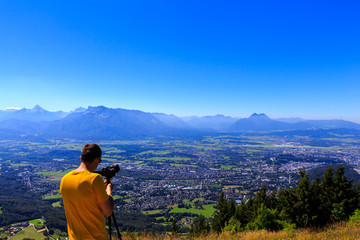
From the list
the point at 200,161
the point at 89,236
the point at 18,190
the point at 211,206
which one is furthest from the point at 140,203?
the point at 200,161

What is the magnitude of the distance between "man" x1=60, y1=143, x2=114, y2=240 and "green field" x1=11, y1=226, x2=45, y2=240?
97.0ft

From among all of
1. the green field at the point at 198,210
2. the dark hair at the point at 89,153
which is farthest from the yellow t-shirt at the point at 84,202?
the green field at the point at 198,210

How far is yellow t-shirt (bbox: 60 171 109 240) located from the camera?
2.01 meters

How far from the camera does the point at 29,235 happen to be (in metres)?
24.9

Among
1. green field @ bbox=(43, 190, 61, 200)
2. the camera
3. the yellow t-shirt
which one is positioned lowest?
green field @ bbox=(43, 190, 61, 200)

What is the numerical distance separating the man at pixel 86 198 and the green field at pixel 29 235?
2957 cm

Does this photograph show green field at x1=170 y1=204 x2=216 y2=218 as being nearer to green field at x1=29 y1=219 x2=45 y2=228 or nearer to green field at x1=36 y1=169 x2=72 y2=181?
green field at x1=29 y1=219 x2=45 y2=228

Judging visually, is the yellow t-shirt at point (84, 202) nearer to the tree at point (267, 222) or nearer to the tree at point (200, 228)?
the tree at point (200, 228)

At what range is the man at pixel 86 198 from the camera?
6.61 ft

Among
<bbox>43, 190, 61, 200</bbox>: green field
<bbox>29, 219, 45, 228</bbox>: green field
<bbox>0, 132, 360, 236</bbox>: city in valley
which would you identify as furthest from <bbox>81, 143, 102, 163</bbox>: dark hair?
<bbox>43, 190, 61, 200</bbox>: green field

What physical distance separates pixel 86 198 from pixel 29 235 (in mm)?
32813

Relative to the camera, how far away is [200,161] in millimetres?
98500

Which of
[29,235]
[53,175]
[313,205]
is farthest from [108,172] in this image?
[53,175]

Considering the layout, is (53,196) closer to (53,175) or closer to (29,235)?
(53,175)
